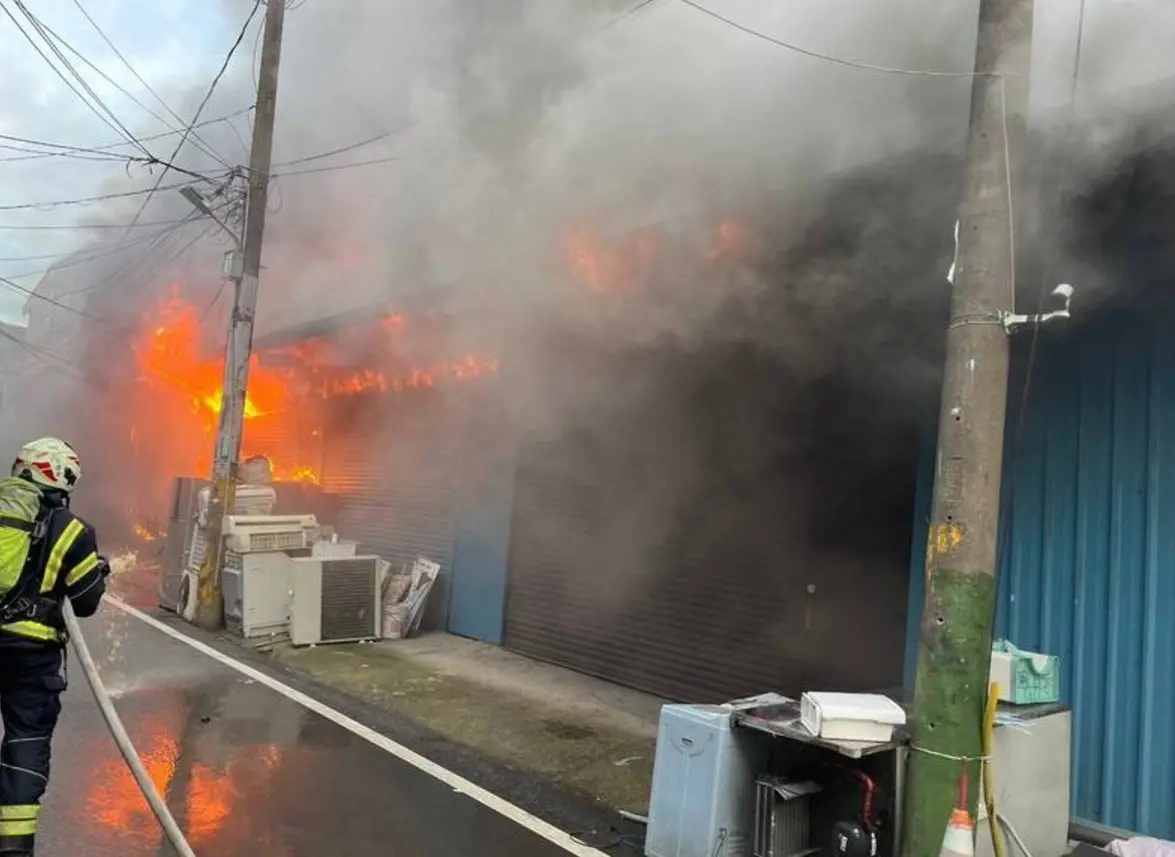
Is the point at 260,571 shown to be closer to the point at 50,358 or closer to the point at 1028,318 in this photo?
the point at 1028,318

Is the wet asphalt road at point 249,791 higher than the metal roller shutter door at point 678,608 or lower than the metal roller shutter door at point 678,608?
lower

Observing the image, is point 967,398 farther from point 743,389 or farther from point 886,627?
point 743,389

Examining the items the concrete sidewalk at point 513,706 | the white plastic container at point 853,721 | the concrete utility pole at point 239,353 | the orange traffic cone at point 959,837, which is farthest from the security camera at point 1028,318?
the concrete utility pole at point 239,353

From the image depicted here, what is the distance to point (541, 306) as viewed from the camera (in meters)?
6.94

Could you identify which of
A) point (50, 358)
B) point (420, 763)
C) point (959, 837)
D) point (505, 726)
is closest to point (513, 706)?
point (505, 726)

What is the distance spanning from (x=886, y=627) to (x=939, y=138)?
286cm

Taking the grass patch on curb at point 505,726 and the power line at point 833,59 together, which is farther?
the grass patch on curb at point 505,726

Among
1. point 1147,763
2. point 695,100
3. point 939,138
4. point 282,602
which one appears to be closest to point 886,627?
point 1147,763

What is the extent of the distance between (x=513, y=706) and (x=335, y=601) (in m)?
2.96

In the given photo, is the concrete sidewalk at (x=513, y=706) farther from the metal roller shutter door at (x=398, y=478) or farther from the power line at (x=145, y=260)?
the power line at (x=145, y=260)

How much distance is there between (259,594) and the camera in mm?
8391

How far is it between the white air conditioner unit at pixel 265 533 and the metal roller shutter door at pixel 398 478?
1195 millimetres

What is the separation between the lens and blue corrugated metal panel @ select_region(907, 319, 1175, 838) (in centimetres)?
364

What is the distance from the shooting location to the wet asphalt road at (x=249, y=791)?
359cm
